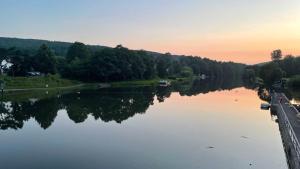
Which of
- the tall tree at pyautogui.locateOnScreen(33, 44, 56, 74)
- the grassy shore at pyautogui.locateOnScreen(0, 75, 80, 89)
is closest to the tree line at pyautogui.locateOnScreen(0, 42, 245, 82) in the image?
the tall tree at pyautogui.locateOnScreen(33, 44, 56, 74)

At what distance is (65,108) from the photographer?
46.0 m

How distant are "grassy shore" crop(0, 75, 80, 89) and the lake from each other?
22.8 metres

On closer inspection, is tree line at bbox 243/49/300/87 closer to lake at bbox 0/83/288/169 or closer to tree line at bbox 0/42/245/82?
tree line at bbox 0/42/245/82

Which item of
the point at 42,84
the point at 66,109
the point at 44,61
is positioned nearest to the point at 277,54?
the point at 44,61

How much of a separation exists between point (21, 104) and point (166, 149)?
29.3 m

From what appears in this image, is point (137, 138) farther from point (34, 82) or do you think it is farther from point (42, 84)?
point (42, 84)

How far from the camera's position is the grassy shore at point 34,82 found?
226ft

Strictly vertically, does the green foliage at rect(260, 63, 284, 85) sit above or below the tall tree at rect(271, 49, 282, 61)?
below

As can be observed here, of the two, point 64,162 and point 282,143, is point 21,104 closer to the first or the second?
point 64,162

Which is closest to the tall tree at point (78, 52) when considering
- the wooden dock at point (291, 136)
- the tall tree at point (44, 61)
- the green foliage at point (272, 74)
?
the tall tree at point (44, 61)

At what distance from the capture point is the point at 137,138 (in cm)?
2814

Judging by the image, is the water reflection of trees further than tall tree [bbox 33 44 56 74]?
No

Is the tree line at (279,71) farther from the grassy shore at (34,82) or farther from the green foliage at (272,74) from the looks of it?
the grassy shore at (34,82)

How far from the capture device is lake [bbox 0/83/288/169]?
21609 mm
